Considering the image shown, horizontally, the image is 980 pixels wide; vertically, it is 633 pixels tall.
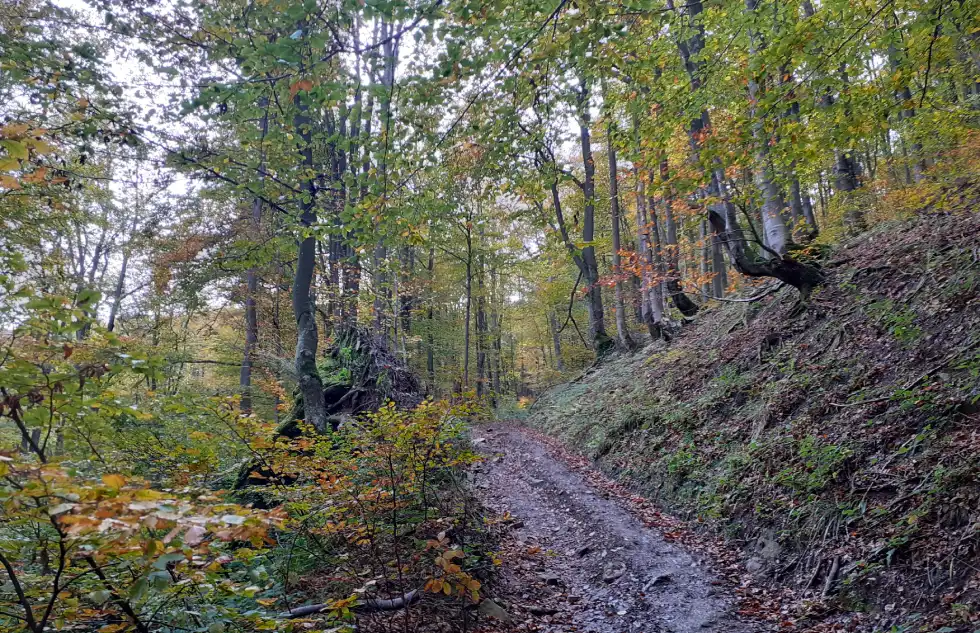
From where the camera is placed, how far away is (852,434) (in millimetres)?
5473

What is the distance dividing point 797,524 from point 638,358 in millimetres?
9355

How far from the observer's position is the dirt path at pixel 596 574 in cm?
472

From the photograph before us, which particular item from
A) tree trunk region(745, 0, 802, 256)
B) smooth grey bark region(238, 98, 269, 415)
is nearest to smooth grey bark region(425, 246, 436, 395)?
smooth grey bark region(238, 98, 269, 415)

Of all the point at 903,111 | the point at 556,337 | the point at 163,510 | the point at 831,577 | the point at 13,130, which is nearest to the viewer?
the point at 163,510

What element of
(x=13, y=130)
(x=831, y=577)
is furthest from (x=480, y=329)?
(x=13, y=130)

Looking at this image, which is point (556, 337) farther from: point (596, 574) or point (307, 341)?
point (596, 574)

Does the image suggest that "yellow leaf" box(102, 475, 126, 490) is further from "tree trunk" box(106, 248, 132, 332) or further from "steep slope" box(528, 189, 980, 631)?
"tree trunk" box(106, 248, 132, 332)

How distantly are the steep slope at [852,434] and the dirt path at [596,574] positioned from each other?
77 centimetres

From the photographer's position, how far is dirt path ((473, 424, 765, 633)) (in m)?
4.72

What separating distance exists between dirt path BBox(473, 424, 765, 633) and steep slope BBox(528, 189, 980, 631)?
77 cm

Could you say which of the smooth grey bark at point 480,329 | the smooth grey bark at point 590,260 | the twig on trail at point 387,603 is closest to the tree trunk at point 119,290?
the smooth grey bark at point 480,329

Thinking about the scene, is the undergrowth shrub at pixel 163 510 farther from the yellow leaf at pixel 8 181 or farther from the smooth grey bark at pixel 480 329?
the smooth grey bark at pixel 480 329

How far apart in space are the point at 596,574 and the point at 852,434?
134 inches

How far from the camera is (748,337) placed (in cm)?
943
